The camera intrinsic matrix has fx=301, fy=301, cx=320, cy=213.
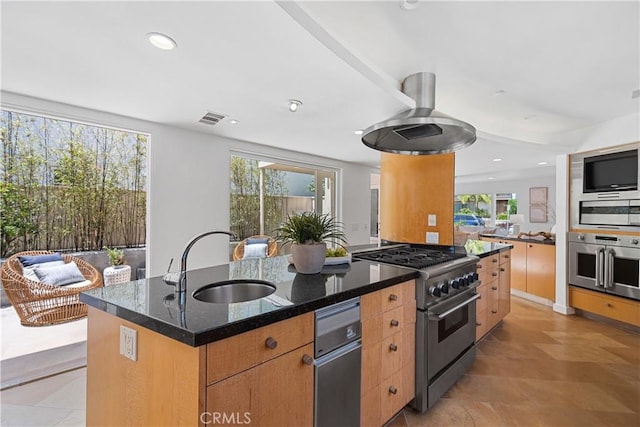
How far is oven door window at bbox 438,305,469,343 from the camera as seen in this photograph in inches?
80.0

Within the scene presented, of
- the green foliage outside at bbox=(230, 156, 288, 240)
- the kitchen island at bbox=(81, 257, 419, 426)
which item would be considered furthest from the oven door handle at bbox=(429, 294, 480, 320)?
the green foliage outside at bbox=(230, 156, 288, 240)

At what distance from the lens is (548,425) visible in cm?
187

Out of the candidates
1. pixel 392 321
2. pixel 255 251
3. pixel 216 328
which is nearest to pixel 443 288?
pixel 392 321

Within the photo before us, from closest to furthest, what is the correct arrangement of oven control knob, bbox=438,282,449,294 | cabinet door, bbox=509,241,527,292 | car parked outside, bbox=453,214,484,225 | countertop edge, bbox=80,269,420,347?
countertop edge, bbox=80,269,420,347 < oven control knob, bbox=438,282,449,294 < cabinet door, bbox=509,241,527,292 < car parked outside, bbox=453,214,484,225

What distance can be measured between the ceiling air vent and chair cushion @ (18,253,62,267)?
6.75ft

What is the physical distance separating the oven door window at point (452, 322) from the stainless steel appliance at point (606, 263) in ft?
8.02

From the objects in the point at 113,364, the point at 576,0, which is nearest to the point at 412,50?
the point at 576,0

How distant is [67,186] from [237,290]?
124 inches

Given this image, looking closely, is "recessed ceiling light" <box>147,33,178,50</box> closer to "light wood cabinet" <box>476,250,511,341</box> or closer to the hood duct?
the hood duct

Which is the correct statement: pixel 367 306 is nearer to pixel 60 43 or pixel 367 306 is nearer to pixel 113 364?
pixel 113 364

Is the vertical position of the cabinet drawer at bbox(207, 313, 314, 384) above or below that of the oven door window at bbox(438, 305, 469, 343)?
above

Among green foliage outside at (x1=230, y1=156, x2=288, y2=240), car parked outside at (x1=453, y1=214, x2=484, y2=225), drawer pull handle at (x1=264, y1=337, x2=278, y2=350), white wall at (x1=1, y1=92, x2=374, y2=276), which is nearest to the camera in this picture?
drawer pull handle at (x1=264, y1=337, x2=278, y2=350)

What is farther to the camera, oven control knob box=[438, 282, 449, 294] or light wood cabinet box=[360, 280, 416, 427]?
oven control knob box=[438, 282, 449, 294]

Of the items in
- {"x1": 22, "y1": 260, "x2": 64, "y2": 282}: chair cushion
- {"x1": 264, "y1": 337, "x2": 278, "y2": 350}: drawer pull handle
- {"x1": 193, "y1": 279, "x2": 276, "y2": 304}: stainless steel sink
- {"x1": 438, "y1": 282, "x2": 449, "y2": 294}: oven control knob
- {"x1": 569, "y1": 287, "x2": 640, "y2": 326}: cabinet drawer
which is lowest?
{"x1": 569, "y1": 287, "x2": 640, "y2": 326}: cabinet drawer
